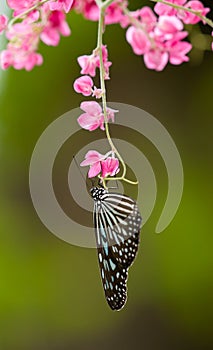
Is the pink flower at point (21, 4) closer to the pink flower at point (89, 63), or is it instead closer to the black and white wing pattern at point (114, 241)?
the pink flower at point (89, 63)

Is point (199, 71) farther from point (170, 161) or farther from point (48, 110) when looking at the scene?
point (170, 161)

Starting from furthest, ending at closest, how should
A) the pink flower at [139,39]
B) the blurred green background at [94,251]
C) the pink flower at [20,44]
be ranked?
the blurred green background at [94,251], the pink flower at [20,44], the pink flower at [139,39]

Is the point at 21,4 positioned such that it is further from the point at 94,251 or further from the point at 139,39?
the point at 94,251

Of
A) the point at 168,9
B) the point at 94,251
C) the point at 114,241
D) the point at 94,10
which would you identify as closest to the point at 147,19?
the point at 168,9

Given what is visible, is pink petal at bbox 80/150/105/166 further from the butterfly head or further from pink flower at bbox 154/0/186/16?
pink flower at bbox 154/0/186/16

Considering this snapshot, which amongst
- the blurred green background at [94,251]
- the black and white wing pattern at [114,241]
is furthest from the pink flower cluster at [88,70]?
the blurred green background at [94,251]

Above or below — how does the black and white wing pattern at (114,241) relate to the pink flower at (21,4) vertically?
below

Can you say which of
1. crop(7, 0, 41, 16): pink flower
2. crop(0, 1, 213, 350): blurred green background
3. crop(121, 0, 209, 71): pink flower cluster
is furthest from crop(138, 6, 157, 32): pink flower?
crop(0, 1, 213, 350): blurred green background
